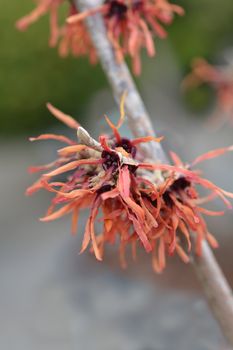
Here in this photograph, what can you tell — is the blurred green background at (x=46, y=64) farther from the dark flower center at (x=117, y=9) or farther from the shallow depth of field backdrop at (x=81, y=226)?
the dark flower center at (x=117, y=9)

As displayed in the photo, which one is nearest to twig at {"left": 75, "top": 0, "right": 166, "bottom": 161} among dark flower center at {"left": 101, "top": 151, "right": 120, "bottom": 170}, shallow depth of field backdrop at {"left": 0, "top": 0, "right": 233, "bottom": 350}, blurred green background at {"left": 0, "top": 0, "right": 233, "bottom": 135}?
dark flower center at {"left": 101, "top": 151, "right": 120, "bottom": 170}

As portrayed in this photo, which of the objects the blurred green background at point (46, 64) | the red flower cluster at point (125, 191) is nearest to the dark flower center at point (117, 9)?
the red flower cluster at point (125, 191)

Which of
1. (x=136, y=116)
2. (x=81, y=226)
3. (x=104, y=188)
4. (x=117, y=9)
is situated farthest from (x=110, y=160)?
(x=81, y=226)

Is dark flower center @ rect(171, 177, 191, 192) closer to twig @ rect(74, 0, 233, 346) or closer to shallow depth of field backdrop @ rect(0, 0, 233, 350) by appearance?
twig @ rect(74, 0, 233, 346)

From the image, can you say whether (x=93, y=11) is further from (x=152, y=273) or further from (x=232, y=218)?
(x=232, y=218)

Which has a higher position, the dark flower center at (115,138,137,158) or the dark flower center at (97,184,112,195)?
the dark flower center at (115,138,137,158)

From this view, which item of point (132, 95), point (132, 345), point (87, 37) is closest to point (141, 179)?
point (132, 95)

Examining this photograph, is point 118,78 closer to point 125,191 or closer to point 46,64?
point 125,191

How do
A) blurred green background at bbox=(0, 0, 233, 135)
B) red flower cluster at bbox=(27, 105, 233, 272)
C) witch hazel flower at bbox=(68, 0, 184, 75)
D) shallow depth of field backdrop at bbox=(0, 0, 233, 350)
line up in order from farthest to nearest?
1. blurred green background at bbox=(0, 0, 233, 135)
2. shallow depth of field backdrop at bbox=(0, 0, 233, 350)
3. witch hazel flower at bbox=(68, 0, 184, 75)
4. red flower cluster at bbox=(27, 105, 233, 272)
